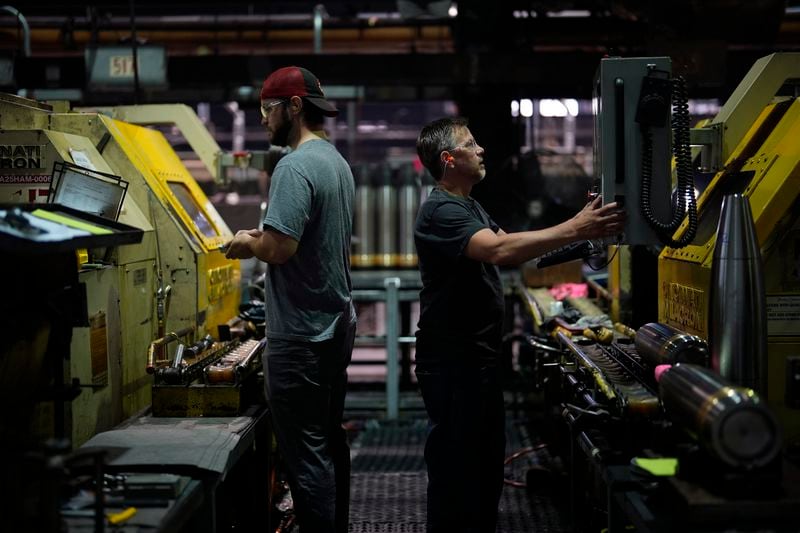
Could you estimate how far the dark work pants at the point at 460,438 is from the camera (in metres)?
2.98

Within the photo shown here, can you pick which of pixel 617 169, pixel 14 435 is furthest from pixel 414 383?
pixel 14 435

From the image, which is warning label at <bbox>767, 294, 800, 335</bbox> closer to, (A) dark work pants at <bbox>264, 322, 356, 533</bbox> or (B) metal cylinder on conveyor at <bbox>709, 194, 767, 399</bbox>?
(B) metal cylinder on conveyor at <bbox>709, 194, 767, 399</bbox>

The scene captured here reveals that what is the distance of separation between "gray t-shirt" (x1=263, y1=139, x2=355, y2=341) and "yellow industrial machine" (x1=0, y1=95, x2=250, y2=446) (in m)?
0.55

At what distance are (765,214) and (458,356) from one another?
3.59 feet

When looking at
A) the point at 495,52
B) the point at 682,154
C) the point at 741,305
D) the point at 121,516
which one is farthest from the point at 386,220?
the point at 121,516

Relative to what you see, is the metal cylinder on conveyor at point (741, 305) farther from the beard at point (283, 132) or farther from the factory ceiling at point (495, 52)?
the factory ceiling at point (495, 52)

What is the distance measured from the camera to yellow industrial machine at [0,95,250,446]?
287 centimetres

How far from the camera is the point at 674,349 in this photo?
8.30 ft

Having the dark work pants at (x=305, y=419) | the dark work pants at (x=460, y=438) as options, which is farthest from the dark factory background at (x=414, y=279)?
the dark work pants at (x=460, y=438)

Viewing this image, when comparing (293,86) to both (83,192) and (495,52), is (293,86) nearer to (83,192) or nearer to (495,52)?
(83,192)

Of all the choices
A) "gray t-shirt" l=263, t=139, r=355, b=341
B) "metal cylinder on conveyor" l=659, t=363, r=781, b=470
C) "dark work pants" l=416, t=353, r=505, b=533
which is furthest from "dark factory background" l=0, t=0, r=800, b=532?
"gray t-shirt" l=263, t=139, r=355, b=341

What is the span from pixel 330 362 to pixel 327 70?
137 inches

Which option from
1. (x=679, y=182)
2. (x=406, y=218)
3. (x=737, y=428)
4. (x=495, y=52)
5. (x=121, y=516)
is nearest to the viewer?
(x=737, y=428)

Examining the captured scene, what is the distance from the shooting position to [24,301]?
84.4 inches
